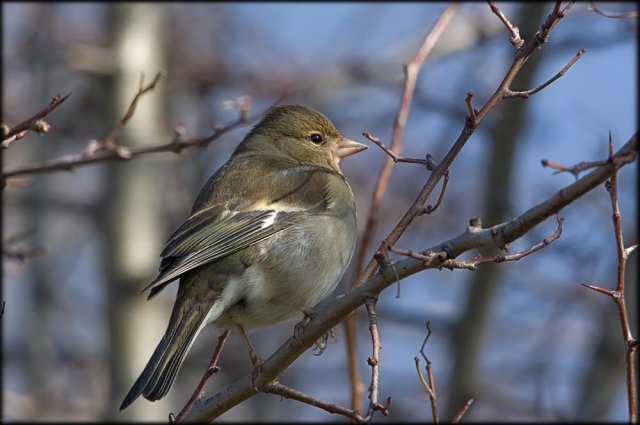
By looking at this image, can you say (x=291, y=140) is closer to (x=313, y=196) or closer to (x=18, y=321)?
(x=313, y=196)

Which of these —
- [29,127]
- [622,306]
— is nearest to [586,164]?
[622,306]

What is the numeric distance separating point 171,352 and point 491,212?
343cm

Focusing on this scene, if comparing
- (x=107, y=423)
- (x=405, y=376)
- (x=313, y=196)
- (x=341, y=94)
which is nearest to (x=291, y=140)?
(x=313, y=196)

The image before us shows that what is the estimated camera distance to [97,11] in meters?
11.9

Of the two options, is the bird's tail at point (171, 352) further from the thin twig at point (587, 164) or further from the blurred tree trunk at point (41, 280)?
the blurred tree trunk at point (41, 280)

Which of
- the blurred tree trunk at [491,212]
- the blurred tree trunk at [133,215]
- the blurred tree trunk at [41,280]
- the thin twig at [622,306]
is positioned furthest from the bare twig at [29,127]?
the blurred tree trunk at [41,280]

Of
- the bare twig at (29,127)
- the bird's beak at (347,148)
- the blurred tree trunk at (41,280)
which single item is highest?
the bare twig at (29,127)

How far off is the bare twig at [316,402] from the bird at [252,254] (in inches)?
28.5

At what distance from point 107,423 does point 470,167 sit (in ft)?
20.8

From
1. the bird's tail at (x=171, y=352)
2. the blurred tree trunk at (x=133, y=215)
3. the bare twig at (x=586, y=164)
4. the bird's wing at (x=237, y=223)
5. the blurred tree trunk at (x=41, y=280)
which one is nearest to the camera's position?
the bare twig at (x=586, y=164)

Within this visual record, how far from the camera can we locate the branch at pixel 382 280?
104 inches

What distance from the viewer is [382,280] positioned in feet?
10.1

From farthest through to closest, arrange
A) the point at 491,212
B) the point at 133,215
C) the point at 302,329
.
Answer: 1. the point at 133,215
2. the point at 491,212
3. the point at 302,329

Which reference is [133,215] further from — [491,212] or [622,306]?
[622,306]
